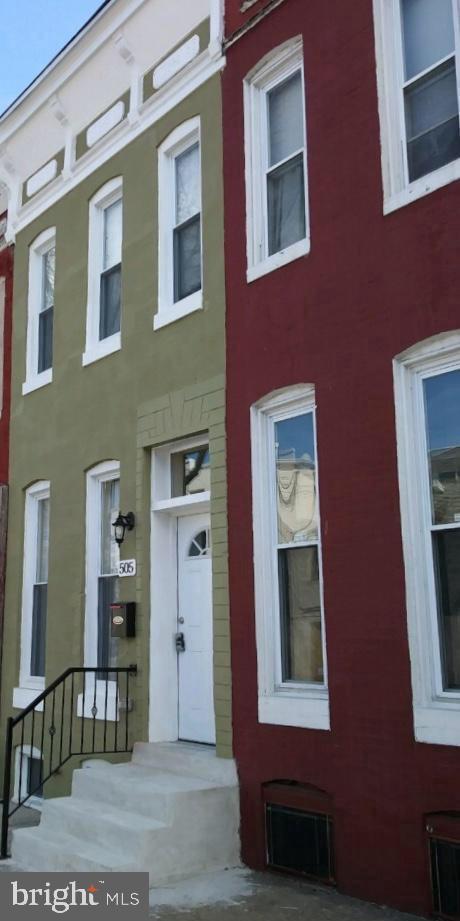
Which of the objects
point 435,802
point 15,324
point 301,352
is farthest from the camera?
point 15,324

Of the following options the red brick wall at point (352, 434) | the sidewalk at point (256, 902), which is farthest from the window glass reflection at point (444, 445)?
the sidewalk at point (256, 902)

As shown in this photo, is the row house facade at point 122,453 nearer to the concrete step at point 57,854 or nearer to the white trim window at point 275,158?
the concrete step at point 57,854

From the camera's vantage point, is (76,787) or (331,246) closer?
(331,246)

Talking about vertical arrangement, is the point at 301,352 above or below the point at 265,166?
below

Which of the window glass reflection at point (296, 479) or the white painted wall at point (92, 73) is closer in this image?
the window glass reflection at point (296, 479)

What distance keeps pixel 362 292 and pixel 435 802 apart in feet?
11.7

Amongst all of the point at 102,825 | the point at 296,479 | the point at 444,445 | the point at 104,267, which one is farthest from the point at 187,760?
the point at 104,267

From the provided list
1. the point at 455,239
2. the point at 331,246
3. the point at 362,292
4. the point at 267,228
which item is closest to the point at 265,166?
the point at 267,228

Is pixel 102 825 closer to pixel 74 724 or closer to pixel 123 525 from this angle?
pixel 74 724

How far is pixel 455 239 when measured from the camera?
6.23 metres

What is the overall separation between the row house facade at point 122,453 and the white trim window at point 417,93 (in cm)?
212

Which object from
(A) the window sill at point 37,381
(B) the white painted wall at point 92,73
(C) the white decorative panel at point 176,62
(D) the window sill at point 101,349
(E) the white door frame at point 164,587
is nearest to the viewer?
(E) the white door frame at point 164,587

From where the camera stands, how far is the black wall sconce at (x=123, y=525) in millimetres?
9211

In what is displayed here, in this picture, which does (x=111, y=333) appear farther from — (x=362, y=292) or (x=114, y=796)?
(x=114, y=796)
